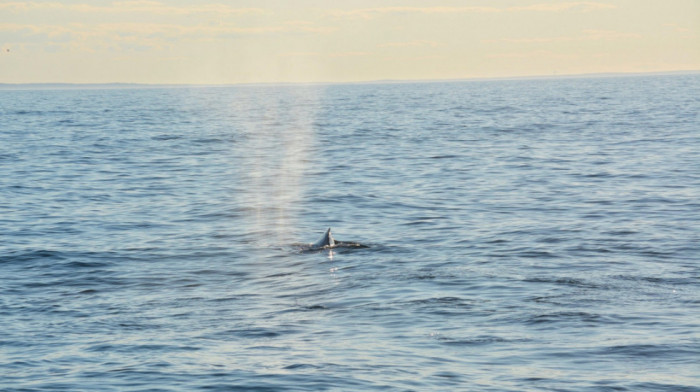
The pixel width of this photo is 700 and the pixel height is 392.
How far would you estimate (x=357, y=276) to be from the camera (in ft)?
74.1

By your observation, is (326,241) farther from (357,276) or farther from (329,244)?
(357,276)

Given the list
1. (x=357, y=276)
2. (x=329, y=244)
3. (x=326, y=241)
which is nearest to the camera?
(x=357, y=276)

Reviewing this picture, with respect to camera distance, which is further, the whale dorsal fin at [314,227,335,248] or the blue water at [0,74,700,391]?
the whale dorsal fin at [314,227,335,248]

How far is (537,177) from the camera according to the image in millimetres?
43219

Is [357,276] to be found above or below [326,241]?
below

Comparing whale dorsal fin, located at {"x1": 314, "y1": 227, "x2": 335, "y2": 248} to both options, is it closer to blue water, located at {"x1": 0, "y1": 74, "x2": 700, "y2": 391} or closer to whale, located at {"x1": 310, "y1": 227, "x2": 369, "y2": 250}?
whale, located at {"x1": 310, "y1": 227, "x2": 369, "y2": 250}

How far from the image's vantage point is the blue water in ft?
51.1

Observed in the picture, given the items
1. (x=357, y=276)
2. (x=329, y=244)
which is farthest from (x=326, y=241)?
(x=357, y=276)

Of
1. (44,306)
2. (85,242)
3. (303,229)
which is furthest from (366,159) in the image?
(44,306)

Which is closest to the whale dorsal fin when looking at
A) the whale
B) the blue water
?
the whale

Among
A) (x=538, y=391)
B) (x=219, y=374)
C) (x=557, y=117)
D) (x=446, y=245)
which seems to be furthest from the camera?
(x=557, y=117)

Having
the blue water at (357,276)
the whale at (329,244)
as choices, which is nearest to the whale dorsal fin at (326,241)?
the whale at (329,244)

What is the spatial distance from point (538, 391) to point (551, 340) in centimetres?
267

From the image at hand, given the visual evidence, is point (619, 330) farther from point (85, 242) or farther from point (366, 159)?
point (366, 159)
